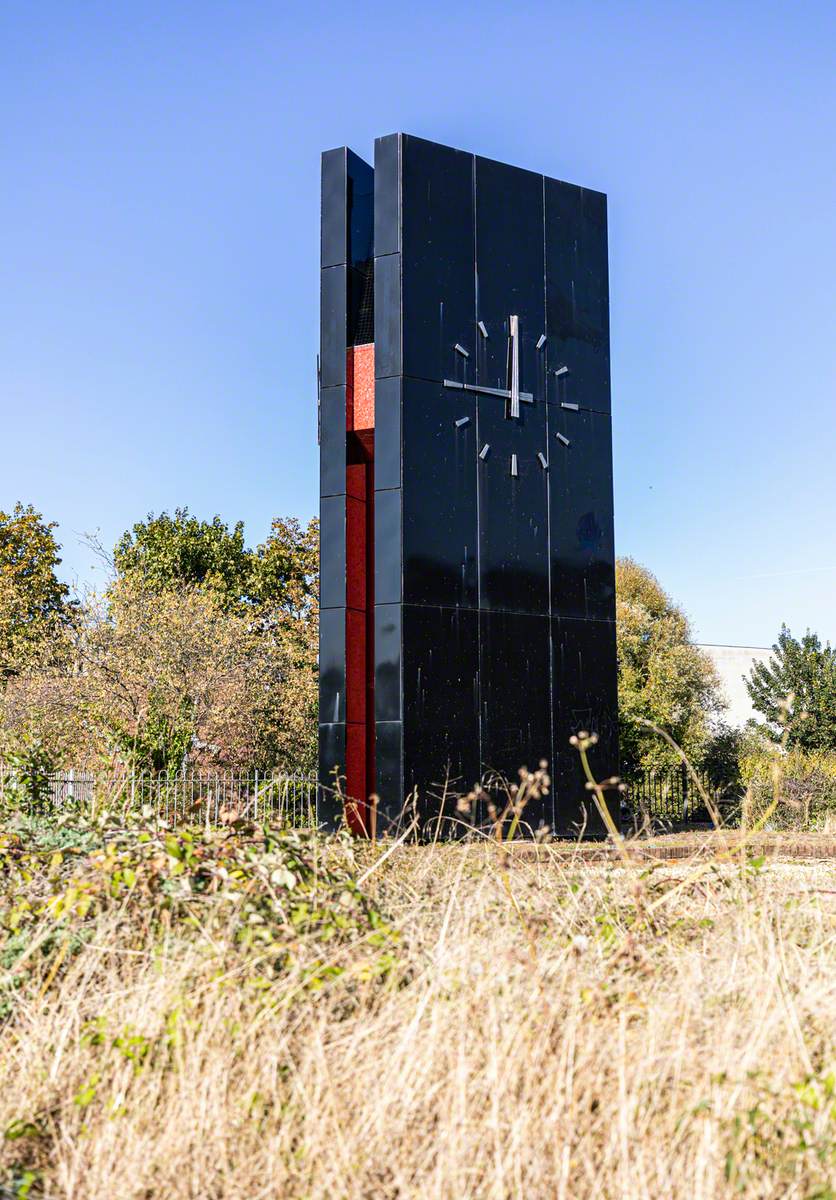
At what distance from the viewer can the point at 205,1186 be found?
3986mm

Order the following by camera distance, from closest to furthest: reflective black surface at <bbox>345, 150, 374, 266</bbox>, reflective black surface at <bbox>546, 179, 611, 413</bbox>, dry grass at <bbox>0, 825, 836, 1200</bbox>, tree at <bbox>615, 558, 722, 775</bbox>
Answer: dry grass at <bbox>0, 825, 836, 1200</bbox> → reflective black surface at <bbox>345, 150, 374, 266</bbox> → reflective black surface at <bbox>546, 179, 611, 413</bbox> → tree at <bbox>615, 558, 722, 775</bbox>

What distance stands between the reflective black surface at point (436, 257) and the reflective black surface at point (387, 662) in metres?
2.62

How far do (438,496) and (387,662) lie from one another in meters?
1.90

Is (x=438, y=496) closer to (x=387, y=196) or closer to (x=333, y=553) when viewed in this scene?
(x=333, y=553)

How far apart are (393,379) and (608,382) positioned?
10.4 feet

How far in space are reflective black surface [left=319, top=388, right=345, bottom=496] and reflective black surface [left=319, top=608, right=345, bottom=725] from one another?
1.41 m

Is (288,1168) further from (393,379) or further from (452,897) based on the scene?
(393,379)

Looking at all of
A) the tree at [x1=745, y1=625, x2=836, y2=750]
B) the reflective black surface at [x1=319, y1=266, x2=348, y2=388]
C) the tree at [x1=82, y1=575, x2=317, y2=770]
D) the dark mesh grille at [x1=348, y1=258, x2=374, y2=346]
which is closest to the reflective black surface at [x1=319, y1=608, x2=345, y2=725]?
the reflective black surface at [x1=319, y1=266, x2=348, y2=388]

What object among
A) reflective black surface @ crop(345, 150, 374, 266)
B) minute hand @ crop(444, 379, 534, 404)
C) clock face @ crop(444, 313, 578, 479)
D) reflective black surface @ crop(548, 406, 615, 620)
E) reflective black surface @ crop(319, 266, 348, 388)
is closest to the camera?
minute hand @ crop(444, 379, 534, 404)

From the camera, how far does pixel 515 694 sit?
1329 cm

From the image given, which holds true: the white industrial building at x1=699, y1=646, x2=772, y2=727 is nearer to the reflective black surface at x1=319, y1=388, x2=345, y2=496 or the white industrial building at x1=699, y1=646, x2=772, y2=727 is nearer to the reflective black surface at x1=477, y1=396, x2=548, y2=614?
the reflective black surface at x1=477, y1=396, x2=548, y2=614

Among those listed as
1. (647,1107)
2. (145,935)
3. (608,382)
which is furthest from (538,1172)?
(608,382)

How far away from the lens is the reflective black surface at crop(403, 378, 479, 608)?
41.9 feet

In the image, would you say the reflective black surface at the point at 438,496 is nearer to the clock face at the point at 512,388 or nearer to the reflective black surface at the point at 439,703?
the clock face at the point at 512,388
